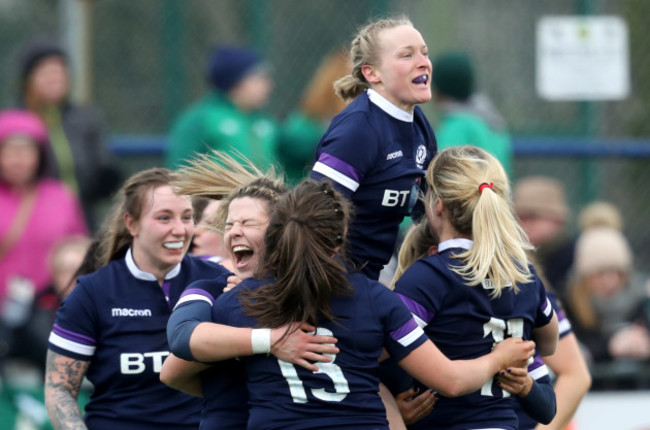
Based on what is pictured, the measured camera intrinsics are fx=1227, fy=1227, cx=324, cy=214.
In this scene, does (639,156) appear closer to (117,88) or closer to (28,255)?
(117,88)

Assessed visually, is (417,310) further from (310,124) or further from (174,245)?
(310,124)

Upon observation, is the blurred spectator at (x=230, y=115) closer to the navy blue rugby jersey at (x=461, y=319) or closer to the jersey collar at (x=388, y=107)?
the jersey collar at (x=388, y=107)

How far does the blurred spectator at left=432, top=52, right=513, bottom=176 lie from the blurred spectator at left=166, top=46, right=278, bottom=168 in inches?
47.0

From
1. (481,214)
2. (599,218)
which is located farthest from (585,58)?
(481,214)

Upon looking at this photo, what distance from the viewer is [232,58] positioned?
8.17m

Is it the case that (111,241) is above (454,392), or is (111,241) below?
above

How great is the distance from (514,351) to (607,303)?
3.83 metres

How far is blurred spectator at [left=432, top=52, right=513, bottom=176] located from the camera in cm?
749

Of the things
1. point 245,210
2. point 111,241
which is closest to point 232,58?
point 111,241

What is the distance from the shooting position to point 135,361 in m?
4.63

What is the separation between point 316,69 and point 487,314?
576 cm

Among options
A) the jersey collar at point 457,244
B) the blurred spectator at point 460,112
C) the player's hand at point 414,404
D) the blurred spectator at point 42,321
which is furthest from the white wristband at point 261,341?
the blurred spectator at point 460,112

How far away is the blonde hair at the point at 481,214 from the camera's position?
13.7ft

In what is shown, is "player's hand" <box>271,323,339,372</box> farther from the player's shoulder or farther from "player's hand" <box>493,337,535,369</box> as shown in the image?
the player's shoulder
